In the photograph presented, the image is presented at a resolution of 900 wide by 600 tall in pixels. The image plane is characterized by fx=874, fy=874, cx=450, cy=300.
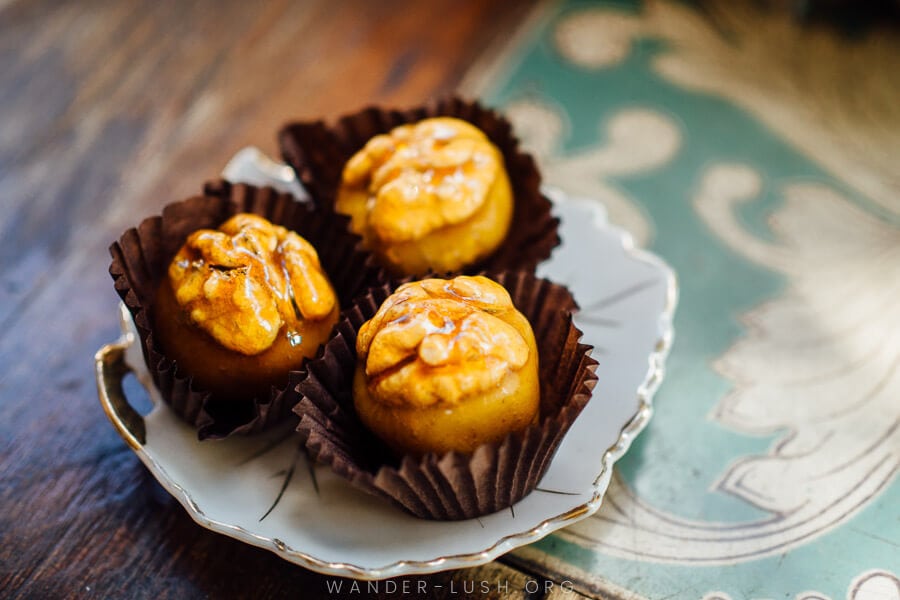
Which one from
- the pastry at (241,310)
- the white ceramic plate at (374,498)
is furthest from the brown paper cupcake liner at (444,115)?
the pastry at (241,310)

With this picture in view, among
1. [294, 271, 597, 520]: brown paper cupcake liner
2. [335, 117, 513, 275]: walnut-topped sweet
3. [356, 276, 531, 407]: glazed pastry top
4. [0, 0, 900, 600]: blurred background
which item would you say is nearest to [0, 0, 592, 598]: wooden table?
[0, 0, 900, 600]: blurred background

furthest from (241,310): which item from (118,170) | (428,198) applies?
(118,170)

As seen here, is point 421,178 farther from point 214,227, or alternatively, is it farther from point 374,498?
point 374,498

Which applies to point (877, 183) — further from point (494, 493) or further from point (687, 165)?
point (494, 493)

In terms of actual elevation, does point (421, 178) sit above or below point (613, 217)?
above

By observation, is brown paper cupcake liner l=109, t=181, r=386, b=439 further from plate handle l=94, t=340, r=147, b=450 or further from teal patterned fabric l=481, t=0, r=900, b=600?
teal patterned fabric l=481, t=0, r=900, b=600
